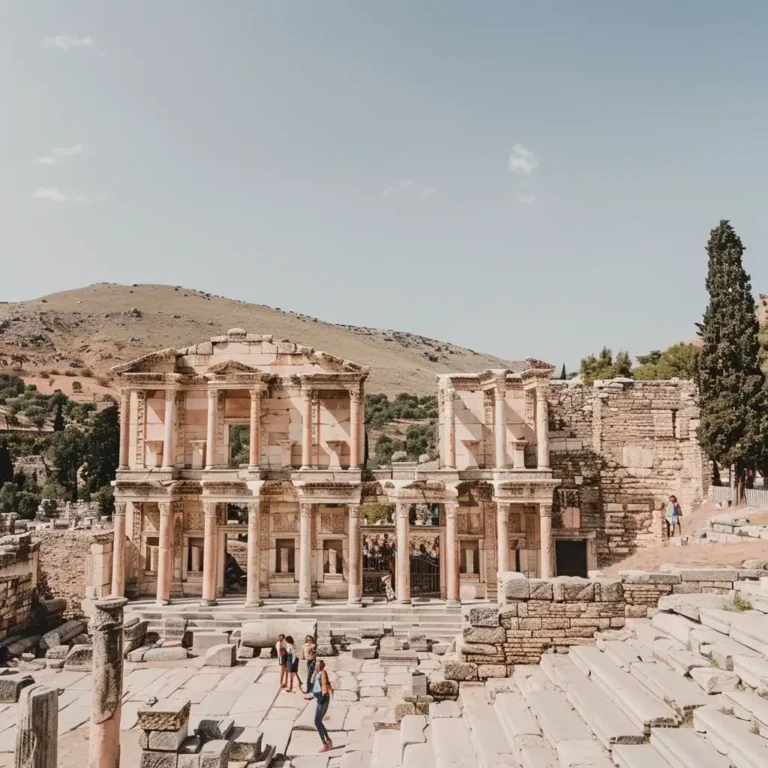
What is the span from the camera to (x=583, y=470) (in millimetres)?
25562

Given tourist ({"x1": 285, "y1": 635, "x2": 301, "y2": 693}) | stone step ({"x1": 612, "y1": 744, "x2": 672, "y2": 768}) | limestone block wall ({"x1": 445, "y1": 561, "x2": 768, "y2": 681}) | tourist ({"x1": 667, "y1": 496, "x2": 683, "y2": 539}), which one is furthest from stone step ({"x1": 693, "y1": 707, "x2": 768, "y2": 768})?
tourist ({"x1": 667, "y1": 496, "x2": 683, "y2": 539})

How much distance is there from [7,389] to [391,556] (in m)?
65.9

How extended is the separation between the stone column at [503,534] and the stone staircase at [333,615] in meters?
2.28

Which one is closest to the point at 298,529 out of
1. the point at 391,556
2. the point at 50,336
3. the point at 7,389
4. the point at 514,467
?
the point at 391,556

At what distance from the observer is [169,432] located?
23.1 metres

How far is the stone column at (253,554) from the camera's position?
21.9 m

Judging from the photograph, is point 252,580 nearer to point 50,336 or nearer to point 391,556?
point 391,556

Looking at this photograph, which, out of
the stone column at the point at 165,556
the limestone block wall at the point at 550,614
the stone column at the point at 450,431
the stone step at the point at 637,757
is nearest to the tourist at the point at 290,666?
the limestone block wall at the point at 550,614

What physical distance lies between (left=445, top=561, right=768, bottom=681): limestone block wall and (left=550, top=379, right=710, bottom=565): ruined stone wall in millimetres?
12693

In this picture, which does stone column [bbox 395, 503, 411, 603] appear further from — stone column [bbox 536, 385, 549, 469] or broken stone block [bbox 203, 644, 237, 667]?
broken stone block [bbox 203, 644, 237, 667]

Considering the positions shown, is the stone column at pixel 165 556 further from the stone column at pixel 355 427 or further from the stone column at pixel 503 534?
the stone column at pixel 503 534

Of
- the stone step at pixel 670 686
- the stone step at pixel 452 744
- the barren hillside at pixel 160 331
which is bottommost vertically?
the stone step at pixel 452 744

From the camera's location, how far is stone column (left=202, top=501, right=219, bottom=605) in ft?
72.1

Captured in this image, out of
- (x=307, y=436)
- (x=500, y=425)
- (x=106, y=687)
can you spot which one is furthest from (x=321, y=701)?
(x=500, y=425)
